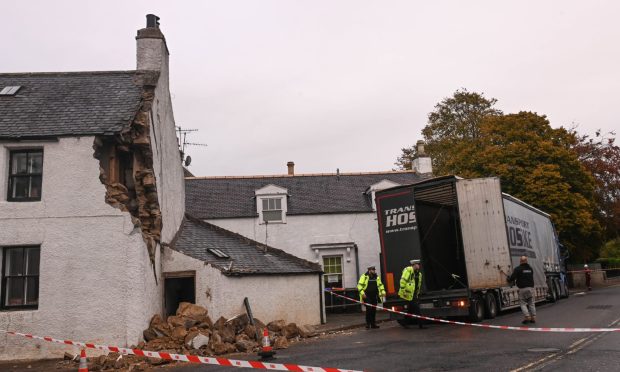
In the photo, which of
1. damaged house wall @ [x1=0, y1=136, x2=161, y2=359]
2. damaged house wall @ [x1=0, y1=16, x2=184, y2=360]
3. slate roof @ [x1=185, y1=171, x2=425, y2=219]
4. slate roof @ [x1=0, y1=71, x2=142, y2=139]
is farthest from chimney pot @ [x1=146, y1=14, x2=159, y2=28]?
slate roof @ [x1=185, y1=171, x2=425, y2=219]

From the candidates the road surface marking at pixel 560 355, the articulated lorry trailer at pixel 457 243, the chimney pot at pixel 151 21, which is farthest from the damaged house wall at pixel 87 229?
the road surface marking at pixel 560 355

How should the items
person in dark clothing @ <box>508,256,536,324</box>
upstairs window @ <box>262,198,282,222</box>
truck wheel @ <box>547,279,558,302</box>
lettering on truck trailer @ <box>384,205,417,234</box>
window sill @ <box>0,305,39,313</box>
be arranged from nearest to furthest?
window sill @ <box>0,305,39,313</box> < person in dark clothing @ <box>508,256,536,324</box> < lettering on truck trailer @ <box>384,205,417,234</box> < truck wheel @ <box>547,279,558,302</box> < upstairs window @ <box>262,198,282,222</box>

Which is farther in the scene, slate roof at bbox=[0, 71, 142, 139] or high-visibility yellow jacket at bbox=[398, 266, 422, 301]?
high-visibility yellow jacket at bbox=[398, 266, 422, 301]

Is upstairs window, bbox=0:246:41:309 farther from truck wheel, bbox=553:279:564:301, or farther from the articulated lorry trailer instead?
truck wheel, bbox=553:279:564:301

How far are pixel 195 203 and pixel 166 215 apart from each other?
9.97 m

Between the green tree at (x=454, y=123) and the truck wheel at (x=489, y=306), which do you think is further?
the green tree at (x=454, y=123)

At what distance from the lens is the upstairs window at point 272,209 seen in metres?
25.7

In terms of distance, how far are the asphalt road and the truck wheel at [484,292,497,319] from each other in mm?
635

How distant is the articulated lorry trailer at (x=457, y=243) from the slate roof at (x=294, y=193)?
943 cm

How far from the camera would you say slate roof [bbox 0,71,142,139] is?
43.0 ft

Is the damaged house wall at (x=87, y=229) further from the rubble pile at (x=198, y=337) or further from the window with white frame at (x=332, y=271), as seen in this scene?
the window with white frame at (x=332, y=271)

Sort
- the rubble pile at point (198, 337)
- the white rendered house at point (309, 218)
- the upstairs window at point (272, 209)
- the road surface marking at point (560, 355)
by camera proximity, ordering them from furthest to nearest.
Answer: the upstairs window at point (272, 209) < the white rendered house at point (309, 218) < the rubble pile at point (198, 337) < the road surface marking at point (560, 355)

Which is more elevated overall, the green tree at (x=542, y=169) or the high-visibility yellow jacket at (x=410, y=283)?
the green tree at (x=542, y=169)

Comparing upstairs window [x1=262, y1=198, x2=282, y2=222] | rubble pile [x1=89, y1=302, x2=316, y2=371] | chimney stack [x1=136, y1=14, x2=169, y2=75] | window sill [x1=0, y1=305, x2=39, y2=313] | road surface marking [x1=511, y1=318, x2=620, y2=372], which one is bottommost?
road surface marking [x1=511, y1=318, x2=620, y2=372]
